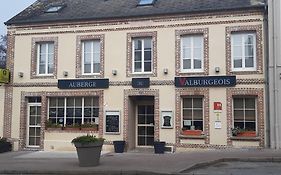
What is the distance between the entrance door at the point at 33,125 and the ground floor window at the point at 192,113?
7.52 m

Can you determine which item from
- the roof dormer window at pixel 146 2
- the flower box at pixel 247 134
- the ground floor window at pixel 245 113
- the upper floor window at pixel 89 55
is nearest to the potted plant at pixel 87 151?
the upper floor window at pixel 89 55

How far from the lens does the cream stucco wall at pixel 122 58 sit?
738 inches

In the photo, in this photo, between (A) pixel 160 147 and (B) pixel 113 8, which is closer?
(A) pixel 160 147

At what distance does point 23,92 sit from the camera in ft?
70.1

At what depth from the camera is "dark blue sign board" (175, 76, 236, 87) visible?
18484mm

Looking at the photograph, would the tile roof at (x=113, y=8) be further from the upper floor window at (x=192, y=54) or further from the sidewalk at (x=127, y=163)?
the sidewalk at (x=127, y=163)

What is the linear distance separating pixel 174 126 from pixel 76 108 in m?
5.08

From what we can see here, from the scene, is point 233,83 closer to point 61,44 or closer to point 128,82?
point 128,82

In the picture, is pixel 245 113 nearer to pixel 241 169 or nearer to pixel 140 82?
pixel 140 82

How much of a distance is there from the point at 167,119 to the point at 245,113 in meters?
3.49

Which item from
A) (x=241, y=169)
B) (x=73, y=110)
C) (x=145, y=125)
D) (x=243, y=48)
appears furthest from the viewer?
(x=73, y=110)

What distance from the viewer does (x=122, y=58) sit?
20219 millimetres

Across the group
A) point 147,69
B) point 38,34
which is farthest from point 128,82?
point 38,34

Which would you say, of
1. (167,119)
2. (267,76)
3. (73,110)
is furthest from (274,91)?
(73,110)
